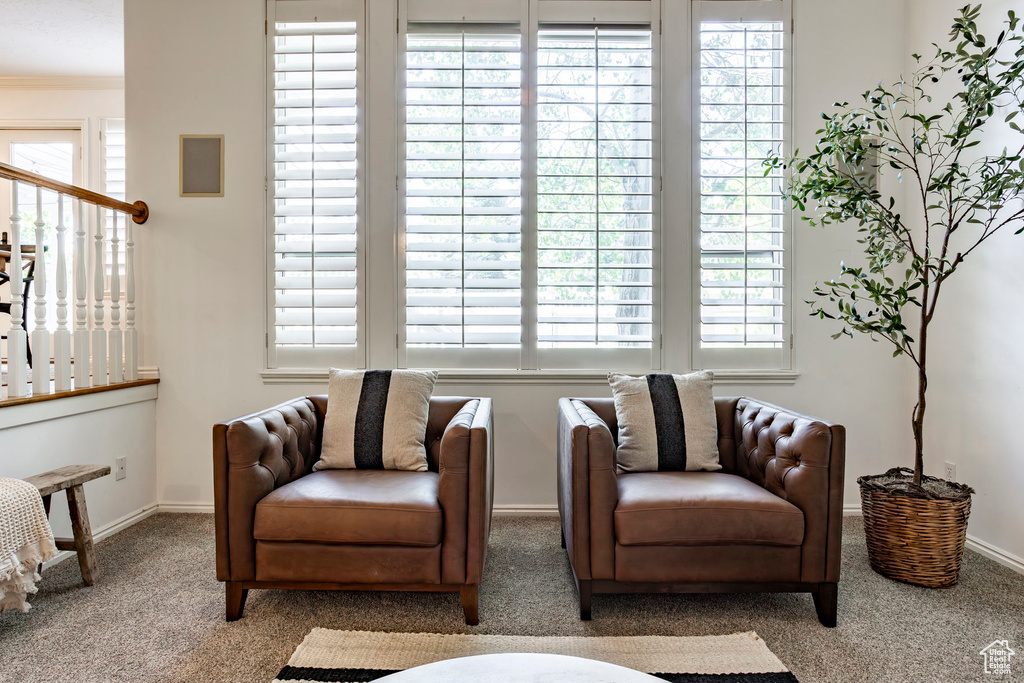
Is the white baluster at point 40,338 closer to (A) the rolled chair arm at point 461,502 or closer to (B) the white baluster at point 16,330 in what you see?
(B) the white baluster at point 16,330

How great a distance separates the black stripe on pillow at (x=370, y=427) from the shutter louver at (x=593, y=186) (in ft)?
3.31

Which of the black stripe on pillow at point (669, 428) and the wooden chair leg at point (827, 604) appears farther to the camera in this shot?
the black stripe on pillow at point (669, 428)

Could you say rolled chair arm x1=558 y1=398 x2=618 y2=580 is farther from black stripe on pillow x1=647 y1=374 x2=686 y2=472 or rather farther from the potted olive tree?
the potted olive tree

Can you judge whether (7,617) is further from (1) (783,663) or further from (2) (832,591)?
(2) (832,591)

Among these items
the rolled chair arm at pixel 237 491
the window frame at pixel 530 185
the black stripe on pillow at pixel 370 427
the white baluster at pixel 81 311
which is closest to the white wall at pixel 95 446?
the white baluster at pixel 81 311

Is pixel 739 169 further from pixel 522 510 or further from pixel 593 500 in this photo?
pixel 522 510

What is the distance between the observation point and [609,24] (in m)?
3.03

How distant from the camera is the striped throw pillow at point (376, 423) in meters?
2.32

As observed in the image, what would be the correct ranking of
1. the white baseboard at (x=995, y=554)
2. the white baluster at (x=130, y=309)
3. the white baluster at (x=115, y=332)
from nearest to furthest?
1. the white baseboard at (x=995, y=554)
2. the white baluster at (x=115, y=332)
3. the white baluster at (x=130, y=309)

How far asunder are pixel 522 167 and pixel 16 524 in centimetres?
259

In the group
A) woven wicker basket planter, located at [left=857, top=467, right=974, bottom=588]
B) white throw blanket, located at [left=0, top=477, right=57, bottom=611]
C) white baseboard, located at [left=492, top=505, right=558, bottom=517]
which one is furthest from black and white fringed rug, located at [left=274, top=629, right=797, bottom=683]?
white baseboard, located at [left=492, top=505, right=558, bottom=517]

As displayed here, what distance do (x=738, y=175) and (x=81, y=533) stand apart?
11.5 feet

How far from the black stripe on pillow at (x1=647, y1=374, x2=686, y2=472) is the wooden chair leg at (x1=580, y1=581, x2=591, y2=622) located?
63 cm

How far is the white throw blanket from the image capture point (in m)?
1.78
